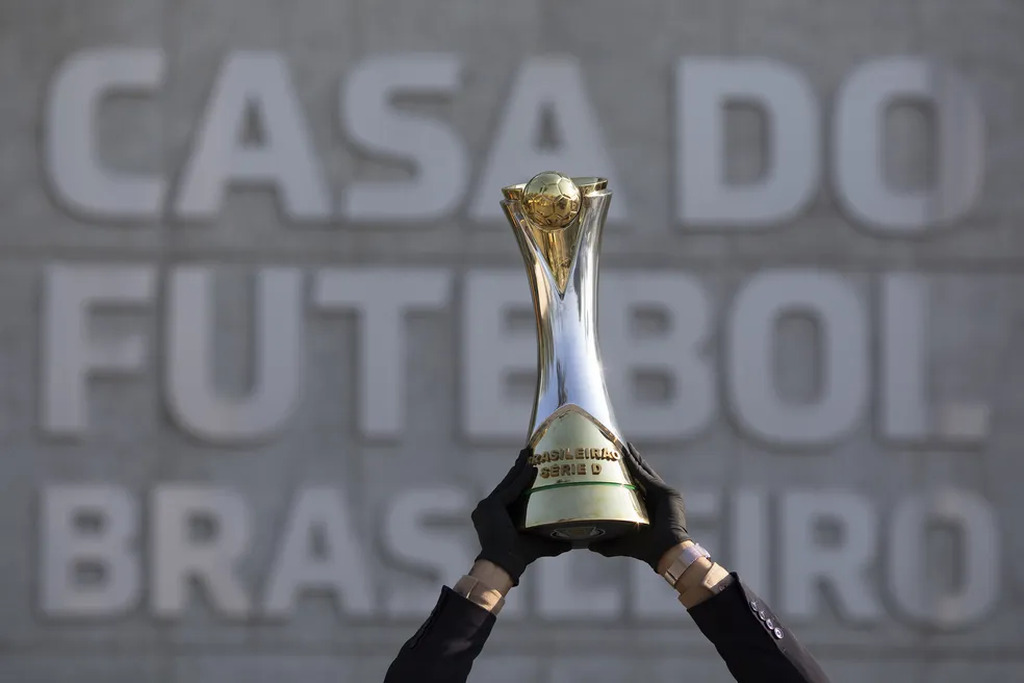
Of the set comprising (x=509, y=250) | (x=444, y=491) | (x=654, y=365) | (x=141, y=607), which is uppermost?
(x=509, y=250)

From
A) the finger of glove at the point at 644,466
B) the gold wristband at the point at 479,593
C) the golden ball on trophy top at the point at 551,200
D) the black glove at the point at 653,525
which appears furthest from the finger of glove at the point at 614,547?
the golden ball on trophy top at the point at 551,200

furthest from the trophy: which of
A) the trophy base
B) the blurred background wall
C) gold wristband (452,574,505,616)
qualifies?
the blurred background wall

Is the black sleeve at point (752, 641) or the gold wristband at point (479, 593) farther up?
the gold wristband at point (479, 593)

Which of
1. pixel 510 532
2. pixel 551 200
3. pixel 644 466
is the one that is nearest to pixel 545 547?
pixel 510 532

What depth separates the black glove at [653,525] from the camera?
2.23 metres

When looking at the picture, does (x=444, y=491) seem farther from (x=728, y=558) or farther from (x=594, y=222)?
(x=594, y=222)

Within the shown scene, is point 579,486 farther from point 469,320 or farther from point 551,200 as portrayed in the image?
point 469,320

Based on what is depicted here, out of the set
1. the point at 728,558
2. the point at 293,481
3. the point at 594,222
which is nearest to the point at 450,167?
the point at 293,481

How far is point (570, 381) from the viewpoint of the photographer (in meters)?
2.45

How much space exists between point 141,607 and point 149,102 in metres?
2.15

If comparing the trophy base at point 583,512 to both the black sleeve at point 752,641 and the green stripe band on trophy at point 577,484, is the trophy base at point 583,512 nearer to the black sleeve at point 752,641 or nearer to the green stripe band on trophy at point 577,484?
the green stripe band on trophy at point 577,484

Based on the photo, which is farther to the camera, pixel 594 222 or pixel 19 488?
pixel 19 488

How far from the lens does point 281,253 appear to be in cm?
623

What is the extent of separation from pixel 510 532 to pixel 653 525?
0.22 metres
